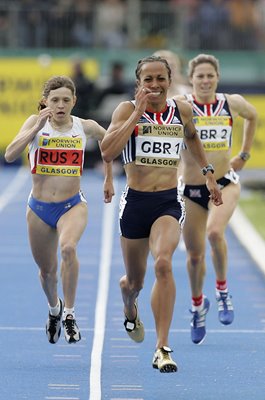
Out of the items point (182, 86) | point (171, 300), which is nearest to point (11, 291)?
point (182, 86)

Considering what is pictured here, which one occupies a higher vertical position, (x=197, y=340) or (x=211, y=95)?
(x=211, y=95)

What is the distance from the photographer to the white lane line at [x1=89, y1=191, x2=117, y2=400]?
1013cm

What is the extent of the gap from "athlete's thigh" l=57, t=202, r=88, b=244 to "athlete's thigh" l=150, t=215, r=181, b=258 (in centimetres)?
87

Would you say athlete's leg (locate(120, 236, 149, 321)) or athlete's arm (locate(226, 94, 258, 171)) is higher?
athlete's arm (locate(226, 94, 258, 171))

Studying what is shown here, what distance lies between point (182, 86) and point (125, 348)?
3730 millimetres

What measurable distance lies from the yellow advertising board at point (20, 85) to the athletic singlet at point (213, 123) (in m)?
21.2

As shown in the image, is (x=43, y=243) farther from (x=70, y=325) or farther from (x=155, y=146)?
(x=155, y=146)

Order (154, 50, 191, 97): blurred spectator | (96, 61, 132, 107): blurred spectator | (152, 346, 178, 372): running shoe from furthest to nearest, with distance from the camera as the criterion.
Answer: (96, 61, 132, 107): blurred spectator
(154, 50, 191, 97): blurred spectator
(152, 346, 178, 372): running shoe

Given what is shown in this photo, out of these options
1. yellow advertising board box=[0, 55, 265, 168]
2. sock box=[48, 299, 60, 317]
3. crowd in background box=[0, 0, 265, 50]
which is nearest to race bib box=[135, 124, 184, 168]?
sock box=[48, 299, 60, 317]

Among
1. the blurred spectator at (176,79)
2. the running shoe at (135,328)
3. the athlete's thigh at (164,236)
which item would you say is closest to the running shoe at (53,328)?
the running shoe at (135,328)

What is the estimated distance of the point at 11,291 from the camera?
1537 centimetres

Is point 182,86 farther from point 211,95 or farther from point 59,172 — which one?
point 59,172

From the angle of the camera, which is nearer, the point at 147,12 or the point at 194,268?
the point at 194,268

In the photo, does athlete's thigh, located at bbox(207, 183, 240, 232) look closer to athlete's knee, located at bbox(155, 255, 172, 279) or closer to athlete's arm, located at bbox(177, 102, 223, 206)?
athlete's arm, located at bbox(177, 102, 223, 206)
